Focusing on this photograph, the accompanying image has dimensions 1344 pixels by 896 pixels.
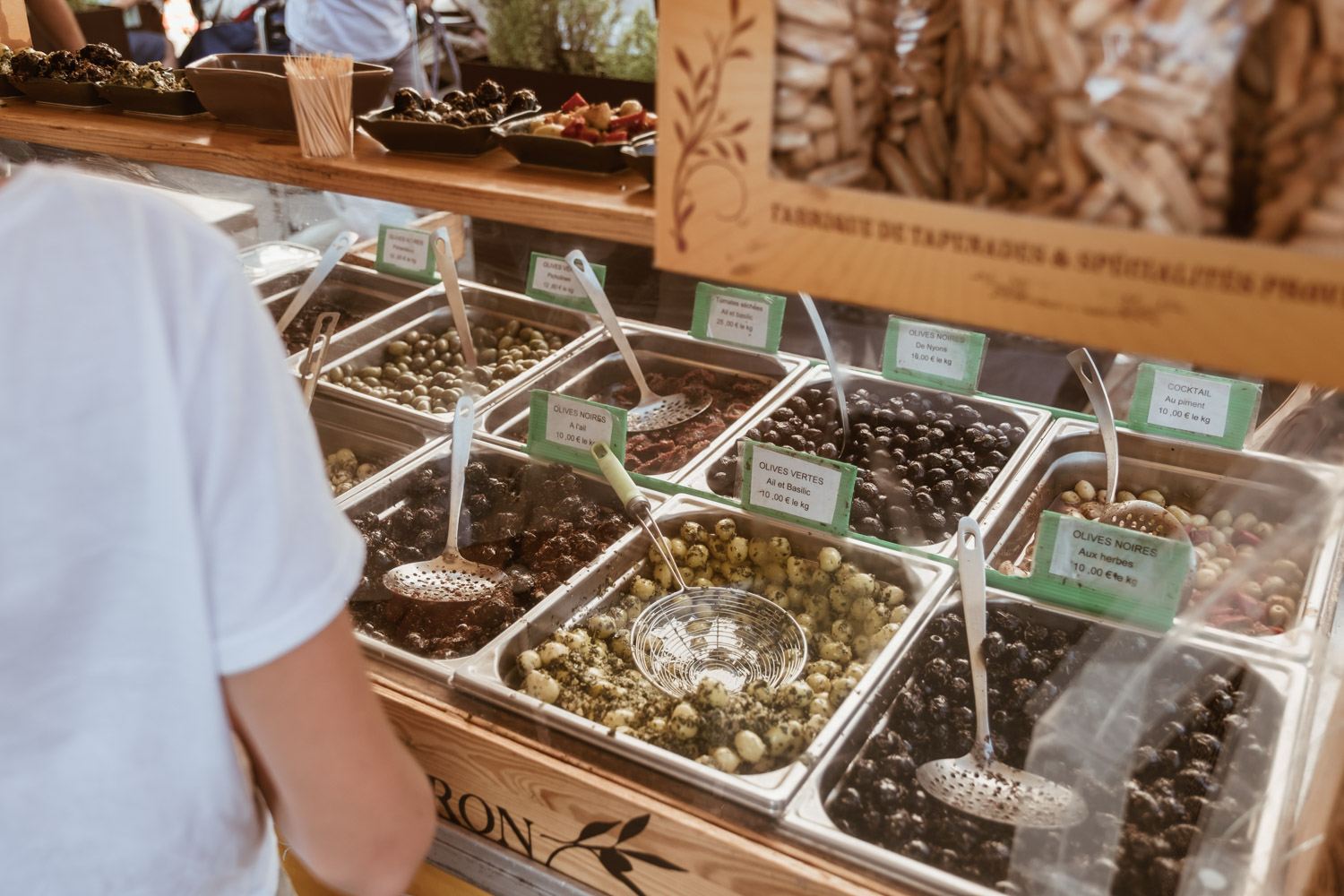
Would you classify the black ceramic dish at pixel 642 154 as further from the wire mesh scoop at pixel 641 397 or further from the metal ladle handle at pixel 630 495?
the wire mesh scoop at pixel 641 397

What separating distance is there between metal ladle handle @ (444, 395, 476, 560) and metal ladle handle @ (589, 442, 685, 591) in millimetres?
309

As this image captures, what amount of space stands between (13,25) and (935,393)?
8.22 ft

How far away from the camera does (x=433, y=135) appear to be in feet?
5.36

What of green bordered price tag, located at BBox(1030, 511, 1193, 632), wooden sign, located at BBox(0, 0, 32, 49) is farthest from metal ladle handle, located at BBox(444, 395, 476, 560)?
wooden sign, located at BBox(0, 0, 32, 49)

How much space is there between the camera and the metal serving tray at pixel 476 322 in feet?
9.03

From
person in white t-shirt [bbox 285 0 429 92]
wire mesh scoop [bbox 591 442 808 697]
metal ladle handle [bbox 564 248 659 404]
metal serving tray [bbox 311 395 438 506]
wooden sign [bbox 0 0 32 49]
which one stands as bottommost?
wire mesh scoop [bbox 591 442 808 697]

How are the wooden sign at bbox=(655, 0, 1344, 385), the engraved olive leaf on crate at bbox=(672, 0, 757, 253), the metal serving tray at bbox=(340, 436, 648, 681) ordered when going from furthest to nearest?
1. the metal serving tray at bbox=(340, 436, 648, 681)
2. the engraved olive leaf on crate at bbox=(672, 0, 757, 253)
3. the wooden sign at bbox=(655, 0, 1344, 385)

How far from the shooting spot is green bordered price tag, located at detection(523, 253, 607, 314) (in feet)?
9.66

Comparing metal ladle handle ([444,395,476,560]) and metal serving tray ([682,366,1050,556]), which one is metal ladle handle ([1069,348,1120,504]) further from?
metal ladle handle ([444,395,476,560])

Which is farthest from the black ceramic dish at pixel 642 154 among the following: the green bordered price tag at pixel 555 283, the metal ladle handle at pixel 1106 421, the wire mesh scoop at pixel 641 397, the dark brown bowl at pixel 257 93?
the green bordered price tag at pixel 555 283

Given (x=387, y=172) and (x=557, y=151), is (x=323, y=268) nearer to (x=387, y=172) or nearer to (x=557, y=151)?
(x=387, y=172)

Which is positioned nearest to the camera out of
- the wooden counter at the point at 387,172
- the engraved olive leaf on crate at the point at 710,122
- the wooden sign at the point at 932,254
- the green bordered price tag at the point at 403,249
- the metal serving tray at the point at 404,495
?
the wooden sign at the point at 932,254

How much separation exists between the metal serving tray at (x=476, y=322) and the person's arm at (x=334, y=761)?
1696 millimetres

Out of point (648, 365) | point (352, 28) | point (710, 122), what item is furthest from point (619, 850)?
point (352, 28)
